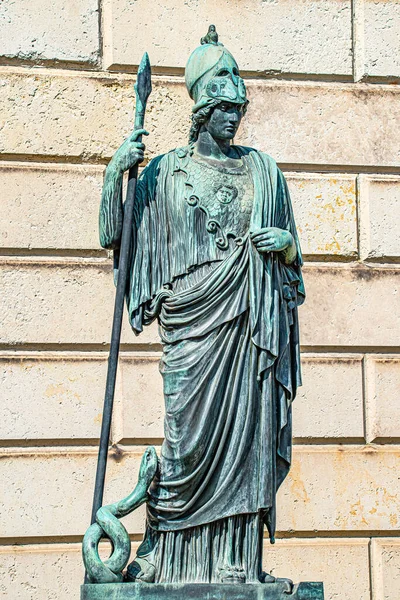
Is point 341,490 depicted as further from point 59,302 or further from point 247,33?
point 247,33

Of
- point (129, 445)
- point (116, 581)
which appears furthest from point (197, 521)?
point (129, 445)

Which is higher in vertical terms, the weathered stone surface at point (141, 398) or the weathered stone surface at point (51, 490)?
the weathered stone surface at point (141, 398)

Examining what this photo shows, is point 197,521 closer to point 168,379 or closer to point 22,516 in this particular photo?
point 168,379

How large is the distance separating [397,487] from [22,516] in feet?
7.02

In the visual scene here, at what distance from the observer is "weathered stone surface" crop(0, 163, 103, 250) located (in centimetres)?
1055

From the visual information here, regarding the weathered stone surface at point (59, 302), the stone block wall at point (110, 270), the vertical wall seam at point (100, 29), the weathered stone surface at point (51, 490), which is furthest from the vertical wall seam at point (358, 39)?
the weathered stone surface at point (51, 490)

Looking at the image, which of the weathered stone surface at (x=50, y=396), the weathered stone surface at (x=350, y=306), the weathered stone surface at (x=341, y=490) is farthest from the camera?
the weathered stone surface at (x=350, y=306)

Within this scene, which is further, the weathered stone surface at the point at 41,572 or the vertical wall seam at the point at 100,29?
the vertical wall seam at the point at 100,29

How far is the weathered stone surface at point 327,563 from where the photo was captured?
10500 mm

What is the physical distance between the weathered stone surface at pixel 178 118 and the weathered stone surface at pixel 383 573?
2.24 m

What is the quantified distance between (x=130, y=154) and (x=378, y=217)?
2861mm

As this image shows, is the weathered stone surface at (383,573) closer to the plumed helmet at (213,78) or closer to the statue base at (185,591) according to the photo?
the statue base at (185,591)

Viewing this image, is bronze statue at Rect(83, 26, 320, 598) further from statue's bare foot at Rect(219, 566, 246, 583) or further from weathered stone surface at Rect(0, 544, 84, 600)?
weathered stone surface at Rect(0, 544, 84, 600)

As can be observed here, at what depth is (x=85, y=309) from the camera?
1052 centimetres
